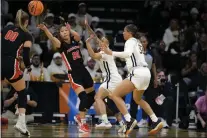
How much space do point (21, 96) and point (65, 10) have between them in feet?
35.4

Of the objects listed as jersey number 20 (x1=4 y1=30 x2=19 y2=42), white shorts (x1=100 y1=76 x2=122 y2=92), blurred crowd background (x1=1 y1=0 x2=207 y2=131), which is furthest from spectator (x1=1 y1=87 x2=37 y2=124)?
jersey number 20 (x1=4 y1=30 x2=19 y2=42)

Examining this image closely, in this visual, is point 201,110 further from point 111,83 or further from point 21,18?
point 21,18

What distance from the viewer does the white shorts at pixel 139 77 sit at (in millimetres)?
11914

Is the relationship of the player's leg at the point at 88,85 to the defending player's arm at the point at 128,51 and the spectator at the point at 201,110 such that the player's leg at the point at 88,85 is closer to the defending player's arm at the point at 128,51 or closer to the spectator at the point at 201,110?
the defending player's arm at the point at 128,51

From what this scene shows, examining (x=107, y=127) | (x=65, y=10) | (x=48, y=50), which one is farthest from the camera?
(x=65, y=10)

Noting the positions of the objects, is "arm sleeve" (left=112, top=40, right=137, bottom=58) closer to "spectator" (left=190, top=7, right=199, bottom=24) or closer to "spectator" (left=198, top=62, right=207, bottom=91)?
"spectator" (left=198, top=62, right=207, bottom=91)

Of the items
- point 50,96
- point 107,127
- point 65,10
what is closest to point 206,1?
point 65,10

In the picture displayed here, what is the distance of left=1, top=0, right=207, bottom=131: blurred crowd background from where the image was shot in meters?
16.6

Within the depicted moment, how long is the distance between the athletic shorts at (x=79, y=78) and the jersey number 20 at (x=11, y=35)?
2458 mm

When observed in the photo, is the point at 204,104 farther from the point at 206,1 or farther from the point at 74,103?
the point at 206,1

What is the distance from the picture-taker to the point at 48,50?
62.1 feet

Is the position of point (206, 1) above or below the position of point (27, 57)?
above

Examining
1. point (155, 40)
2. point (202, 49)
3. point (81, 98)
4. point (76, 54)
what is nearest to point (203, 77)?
point (202, 49)

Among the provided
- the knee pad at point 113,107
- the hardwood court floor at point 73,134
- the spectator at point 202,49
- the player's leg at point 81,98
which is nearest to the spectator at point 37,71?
the knee pad at point 113,107
